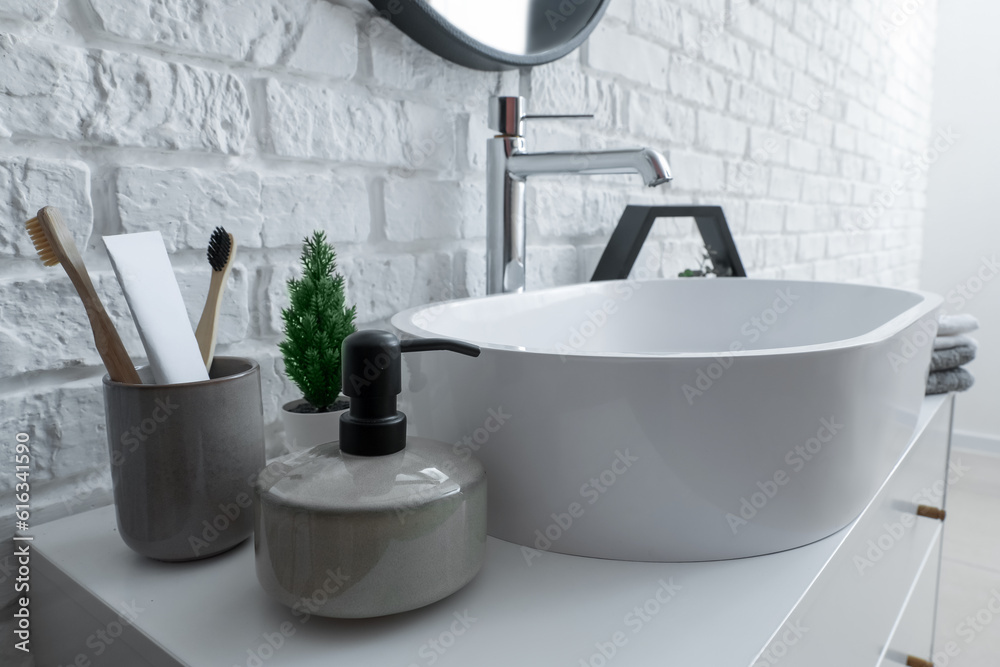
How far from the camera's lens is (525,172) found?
789mm

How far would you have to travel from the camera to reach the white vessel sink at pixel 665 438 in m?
0.41

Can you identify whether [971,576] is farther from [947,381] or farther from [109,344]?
[109,344]

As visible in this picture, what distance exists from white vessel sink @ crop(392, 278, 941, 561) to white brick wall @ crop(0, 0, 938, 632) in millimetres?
222

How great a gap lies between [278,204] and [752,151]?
3.94 ft

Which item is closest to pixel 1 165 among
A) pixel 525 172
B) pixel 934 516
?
pixel 525 172

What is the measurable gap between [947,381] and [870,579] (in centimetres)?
51

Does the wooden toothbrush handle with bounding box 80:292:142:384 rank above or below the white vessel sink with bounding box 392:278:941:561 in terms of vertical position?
above

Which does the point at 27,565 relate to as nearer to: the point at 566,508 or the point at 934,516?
the point at 566,508

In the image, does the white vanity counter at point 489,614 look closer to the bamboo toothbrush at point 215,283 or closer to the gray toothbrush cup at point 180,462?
the gray toothbrush cup at point 180,462

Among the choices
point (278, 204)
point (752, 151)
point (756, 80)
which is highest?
point (756, 80)

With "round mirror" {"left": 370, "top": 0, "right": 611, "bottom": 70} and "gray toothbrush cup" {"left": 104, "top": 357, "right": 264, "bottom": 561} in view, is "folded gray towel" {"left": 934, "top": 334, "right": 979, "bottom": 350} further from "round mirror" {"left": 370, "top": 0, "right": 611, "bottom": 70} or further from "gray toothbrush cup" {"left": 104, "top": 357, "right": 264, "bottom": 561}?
"gray toothbrush cup" {"left": 104, "top": 357, "right": 264, "bottom": 561}

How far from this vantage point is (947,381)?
97 centimetres

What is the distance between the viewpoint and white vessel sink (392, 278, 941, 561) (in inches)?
16.1

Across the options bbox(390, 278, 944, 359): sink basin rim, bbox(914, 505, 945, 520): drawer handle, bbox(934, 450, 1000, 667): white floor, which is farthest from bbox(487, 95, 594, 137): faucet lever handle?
bbox(934, 450, 1000, 667): white floor
